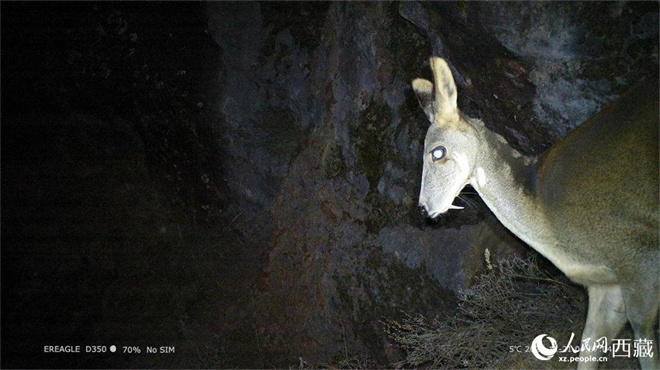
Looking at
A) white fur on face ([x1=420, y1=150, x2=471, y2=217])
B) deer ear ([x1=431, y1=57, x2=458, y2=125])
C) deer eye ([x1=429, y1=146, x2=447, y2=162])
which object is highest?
deer ear ([x1=431, y1=57, x2=458, y2=125])

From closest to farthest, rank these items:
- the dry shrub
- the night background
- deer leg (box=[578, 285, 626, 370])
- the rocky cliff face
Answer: deer leg (box=[578, 285, 626, 370]), the dry shrub, the night background, the rocky cliff face

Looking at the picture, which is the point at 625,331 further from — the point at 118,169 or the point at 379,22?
the point at 118,169

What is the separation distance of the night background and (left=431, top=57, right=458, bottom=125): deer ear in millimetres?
1006

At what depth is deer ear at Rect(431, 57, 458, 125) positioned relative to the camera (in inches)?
179

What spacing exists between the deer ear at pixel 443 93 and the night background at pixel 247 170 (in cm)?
101

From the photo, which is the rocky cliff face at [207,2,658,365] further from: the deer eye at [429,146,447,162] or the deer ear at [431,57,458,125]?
the deer eye at [429,146,447,162]

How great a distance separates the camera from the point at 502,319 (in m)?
6.43

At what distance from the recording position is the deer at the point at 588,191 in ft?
14.0

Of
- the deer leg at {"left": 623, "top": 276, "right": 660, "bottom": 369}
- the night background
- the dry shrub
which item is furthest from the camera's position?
the night background

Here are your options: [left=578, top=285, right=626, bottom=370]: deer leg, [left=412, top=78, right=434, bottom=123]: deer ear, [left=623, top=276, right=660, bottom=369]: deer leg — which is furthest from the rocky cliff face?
[left=623, top=276, right=660, bottom=369]: deer leg

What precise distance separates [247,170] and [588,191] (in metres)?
4.92

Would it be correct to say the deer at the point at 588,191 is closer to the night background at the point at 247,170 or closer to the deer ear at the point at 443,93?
the deer ear at the point at 443,93

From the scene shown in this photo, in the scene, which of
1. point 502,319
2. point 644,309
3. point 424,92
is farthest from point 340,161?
point 644,309

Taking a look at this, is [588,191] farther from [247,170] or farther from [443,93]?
[247,170]
